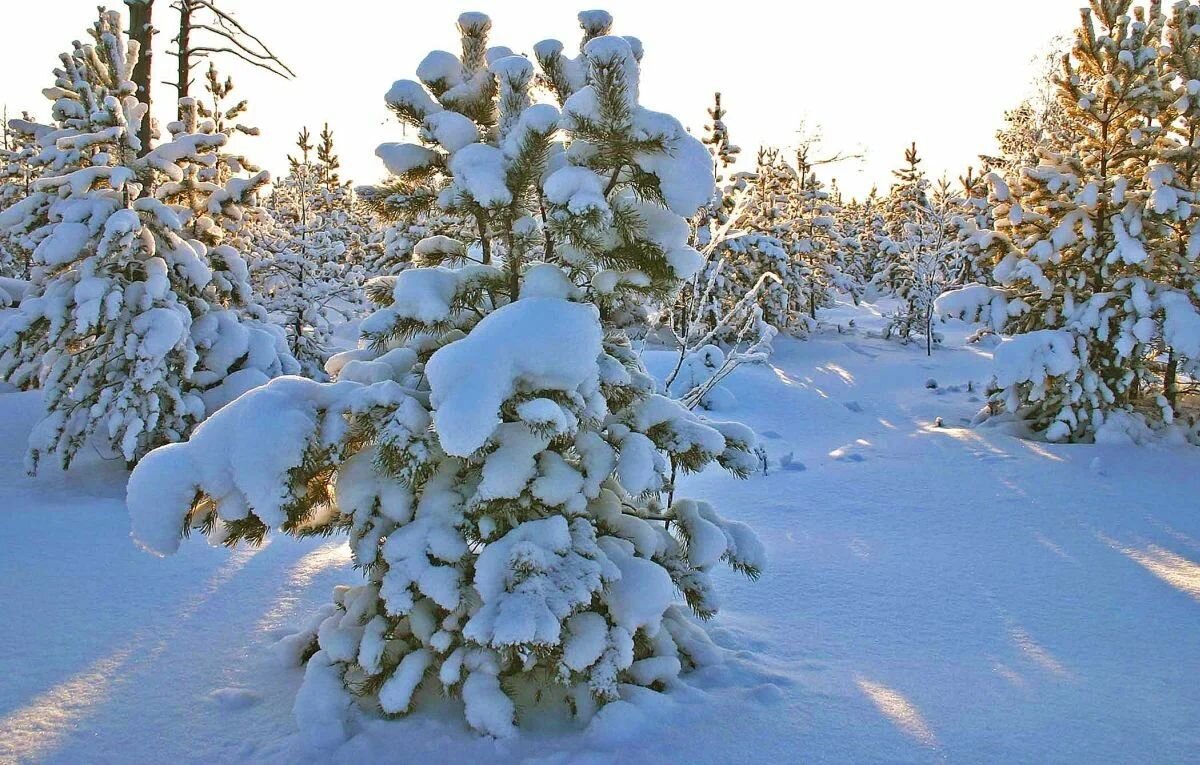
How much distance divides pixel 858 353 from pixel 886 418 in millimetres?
7474

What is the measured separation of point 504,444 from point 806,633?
2210 millimetres

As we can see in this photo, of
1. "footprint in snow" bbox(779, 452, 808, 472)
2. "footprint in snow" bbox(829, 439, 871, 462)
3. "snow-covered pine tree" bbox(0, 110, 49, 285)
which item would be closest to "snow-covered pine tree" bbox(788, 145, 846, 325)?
"footprint in snow" bbox(829, 439, 871, 462)

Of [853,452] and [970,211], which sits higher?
[970,211]

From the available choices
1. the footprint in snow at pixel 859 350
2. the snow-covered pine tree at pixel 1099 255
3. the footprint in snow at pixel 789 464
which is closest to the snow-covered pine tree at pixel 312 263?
the footprint in snow at pixel 789 464

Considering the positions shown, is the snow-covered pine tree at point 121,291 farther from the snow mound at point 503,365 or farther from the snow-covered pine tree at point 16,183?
the snow mound at point 503,365

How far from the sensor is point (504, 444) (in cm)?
312

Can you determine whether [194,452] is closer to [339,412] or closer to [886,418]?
[339,412]

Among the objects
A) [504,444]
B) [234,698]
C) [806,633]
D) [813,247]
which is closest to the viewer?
[504,444]

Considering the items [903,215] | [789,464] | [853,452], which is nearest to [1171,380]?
[853,452]

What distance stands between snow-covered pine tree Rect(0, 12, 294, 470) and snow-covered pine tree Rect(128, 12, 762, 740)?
184 inches

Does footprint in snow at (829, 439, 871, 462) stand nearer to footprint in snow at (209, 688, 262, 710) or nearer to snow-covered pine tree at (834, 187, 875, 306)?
footprint in snow at (209, 688, 262, 710)

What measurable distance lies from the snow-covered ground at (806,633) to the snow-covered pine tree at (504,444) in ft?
1.01

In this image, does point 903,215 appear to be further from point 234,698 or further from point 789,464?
point 234,698

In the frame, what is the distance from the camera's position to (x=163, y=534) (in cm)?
281
